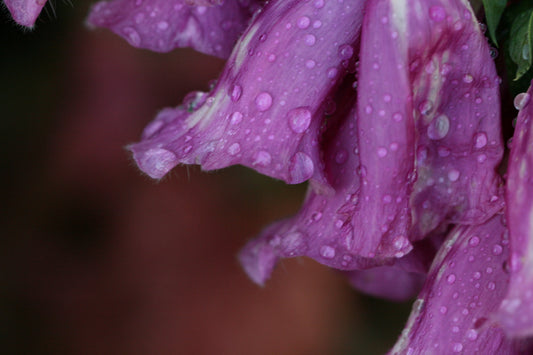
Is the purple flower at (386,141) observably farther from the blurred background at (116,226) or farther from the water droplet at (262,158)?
the blurred background at (116,226)

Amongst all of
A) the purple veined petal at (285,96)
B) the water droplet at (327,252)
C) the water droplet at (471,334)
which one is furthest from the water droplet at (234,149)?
the water droplet at (471,334)

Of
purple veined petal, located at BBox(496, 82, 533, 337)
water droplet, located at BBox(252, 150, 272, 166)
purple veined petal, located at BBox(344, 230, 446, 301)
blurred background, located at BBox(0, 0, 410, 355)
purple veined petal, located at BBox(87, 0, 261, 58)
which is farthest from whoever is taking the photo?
blurred background, located at BBox(0, 0, 410, 355)

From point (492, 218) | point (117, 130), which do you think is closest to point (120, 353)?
point (117, 130)

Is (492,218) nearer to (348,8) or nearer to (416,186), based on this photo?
(416,186)

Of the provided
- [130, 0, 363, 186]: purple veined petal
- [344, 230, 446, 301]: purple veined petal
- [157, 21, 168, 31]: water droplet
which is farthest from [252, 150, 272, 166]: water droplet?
[344, 230, 446, 301]: purple veined petal

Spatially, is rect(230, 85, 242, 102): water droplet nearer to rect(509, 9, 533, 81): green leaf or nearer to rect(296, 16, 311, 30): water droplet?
rect(296, 16, 311, 30): water droplet

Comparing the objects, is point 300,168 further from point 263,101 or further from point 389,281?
point 389,281
